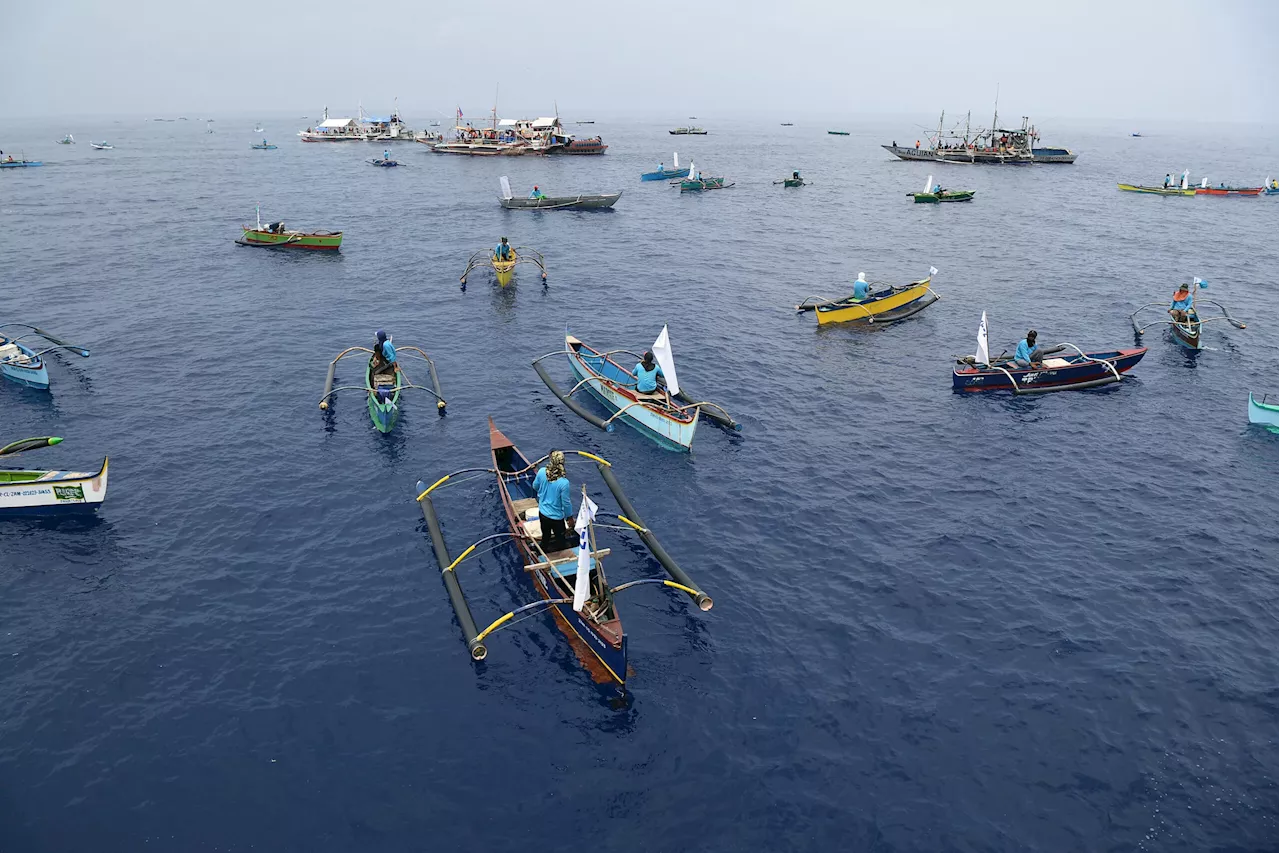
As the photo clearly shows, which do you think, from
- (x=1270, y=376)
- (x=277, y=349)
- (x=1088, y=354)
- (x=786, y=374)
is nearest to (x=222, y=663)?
(x=277, y=349)

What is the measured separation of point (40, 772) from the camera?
1844 centimetres

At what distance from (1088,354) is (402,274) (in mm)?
57647

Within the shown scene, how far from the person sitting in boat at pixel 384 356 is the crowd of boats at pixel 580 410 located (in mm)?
80

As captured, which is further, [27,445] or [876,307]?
[876,307]

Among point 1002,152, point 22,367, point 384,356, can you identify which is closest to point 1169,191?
point 1002,152

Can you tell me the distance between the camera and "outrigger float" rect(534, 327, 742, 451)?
34.9m

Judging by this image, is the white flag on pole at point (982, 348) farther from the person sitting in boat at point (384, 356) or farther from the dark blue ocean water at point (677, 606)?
the person sitting in boat at point (384, 356)

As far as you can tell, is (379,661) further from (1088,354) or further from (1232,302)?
(1232,302)

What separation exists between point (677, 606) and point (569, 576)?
4130 millimetres

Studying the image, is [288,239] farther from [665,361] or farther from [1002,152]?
[1002,152]

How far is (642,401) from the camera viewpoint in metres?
35.9

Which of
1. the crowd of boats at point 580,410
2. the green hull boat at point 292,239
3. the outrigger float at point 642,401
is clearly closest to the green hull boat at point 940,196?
the crowd of boats at point 580,410

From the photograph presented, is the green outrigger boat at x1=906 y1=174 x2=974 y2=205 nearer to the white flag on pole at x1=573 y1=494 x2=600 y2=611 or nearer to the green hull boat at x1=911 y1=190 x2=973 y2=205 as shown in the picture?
the green hull boat at x1=911 y1=190 x2=973 y2=205

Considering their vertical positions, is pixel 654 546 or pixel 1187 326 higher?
pixel 1187 326
